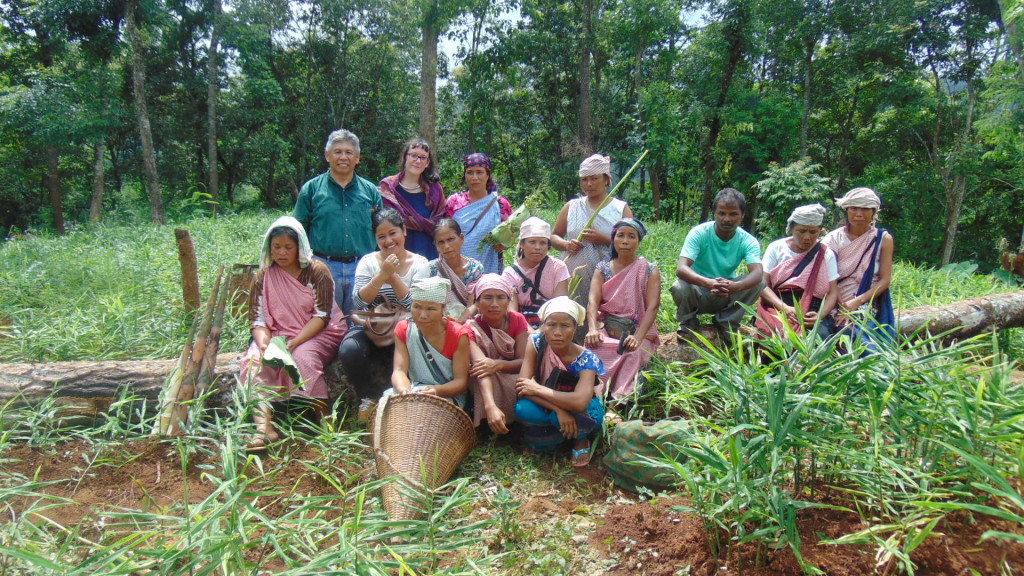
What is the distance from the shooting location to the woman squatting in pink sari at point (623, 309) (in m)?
3.45

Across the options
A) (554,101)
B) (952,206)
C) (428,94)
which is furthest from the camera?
(554,101)

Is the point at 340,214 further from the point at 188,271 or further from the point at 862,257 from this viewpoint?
the point at 862,257

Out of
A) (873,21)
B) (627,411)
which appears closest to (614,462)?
(627,411)

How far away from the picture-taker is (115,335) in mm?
3875

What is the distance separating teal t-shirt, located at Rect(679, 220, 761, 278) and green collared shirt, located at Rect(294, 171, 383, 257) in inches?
89.9

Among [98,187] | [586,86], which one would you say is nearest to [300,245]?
[586,86]

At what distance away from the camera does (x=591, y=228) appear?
3914 mm

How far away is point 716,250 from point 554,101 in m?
17.1

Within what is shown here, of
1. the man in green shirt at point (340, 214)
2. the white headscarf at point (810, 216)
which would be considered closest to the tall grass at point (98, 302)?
the man in green shirt at point (340, 214)

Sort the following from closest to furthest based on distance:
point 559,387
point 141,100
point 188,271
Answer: point 559,387 < point 188,271 < point 141,100

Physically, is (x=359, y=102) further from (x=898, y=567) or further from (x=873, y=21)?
(x=898, y=567)

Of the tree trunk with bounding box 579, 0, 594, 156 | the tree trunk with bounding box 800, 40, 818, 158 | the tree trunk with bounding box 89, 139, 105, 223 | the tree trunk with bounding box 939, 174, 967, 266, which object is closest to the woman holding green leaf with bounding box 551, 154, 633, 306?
the tree trunk with bounding box 579, 0, 594, 156

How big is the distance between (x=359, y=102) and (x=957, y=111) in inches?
737

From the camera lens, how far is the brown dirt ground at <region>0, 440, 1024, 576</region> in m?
1.57
